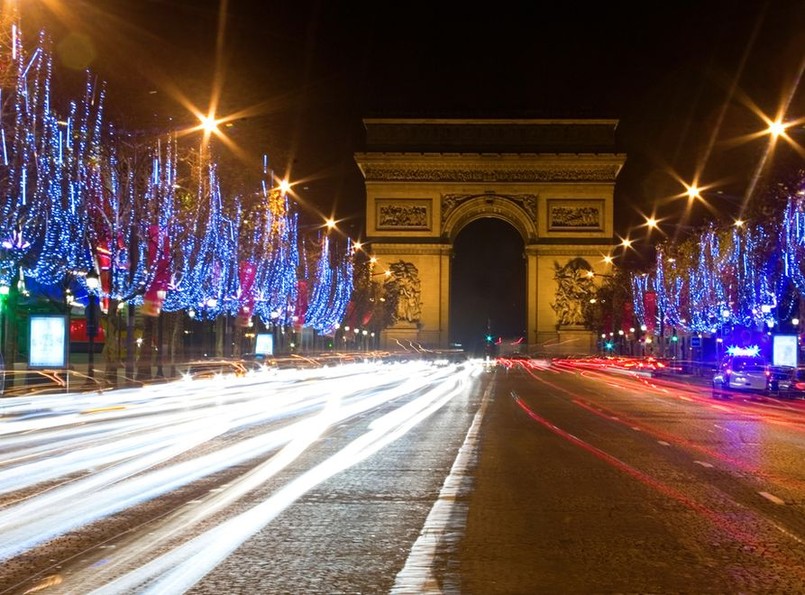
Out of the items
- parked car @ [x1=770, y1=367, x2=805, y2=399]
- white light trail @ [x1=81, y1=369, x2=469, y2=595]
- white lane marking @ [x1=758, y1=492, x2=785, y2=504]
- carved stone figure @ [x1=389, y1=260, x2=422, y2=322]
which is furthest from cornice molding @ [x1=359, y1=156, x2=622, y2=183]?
white lane marking @ [x1=758, y1=492, x2=785, y2=504]

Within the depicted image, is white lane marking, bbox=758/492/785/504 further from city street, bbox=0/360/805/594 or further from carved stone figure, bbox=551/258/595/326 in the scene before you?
carved stone figure, bbox=551/258/595/326

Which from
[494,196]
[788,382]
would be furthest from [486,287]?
[788,382]

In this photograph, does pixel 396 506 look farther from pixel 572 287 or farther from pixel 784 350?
pixel 572 287

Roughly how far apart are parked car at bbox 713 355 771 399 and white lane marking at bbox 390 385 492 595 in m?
22.1

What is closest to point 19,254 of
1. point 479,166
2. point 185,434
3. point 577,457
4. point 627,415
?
point 185,434

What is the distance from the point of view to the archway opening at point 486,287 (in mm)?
131000

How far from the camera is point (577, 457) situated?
1333 cm

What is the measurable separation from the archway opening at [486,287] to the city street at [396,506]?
346 ft

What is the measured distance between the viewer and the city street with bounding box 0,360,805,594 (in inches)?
257

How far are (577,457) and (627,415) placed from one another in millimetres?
8799

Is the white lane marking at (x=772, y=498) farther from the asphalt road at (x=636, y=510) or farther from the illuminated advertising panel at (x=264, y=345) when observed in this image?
the illuminated advertising panel at (x=264, y=345)

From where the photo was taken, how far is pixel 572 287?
85812 mm

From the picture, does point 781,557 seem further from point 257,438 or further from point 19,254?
point 19,254

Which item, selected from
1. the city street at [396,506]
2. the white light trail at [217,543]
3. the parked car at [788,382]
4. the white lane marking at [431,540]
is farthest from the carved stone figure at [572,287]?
the white lane marking at [431,540]
